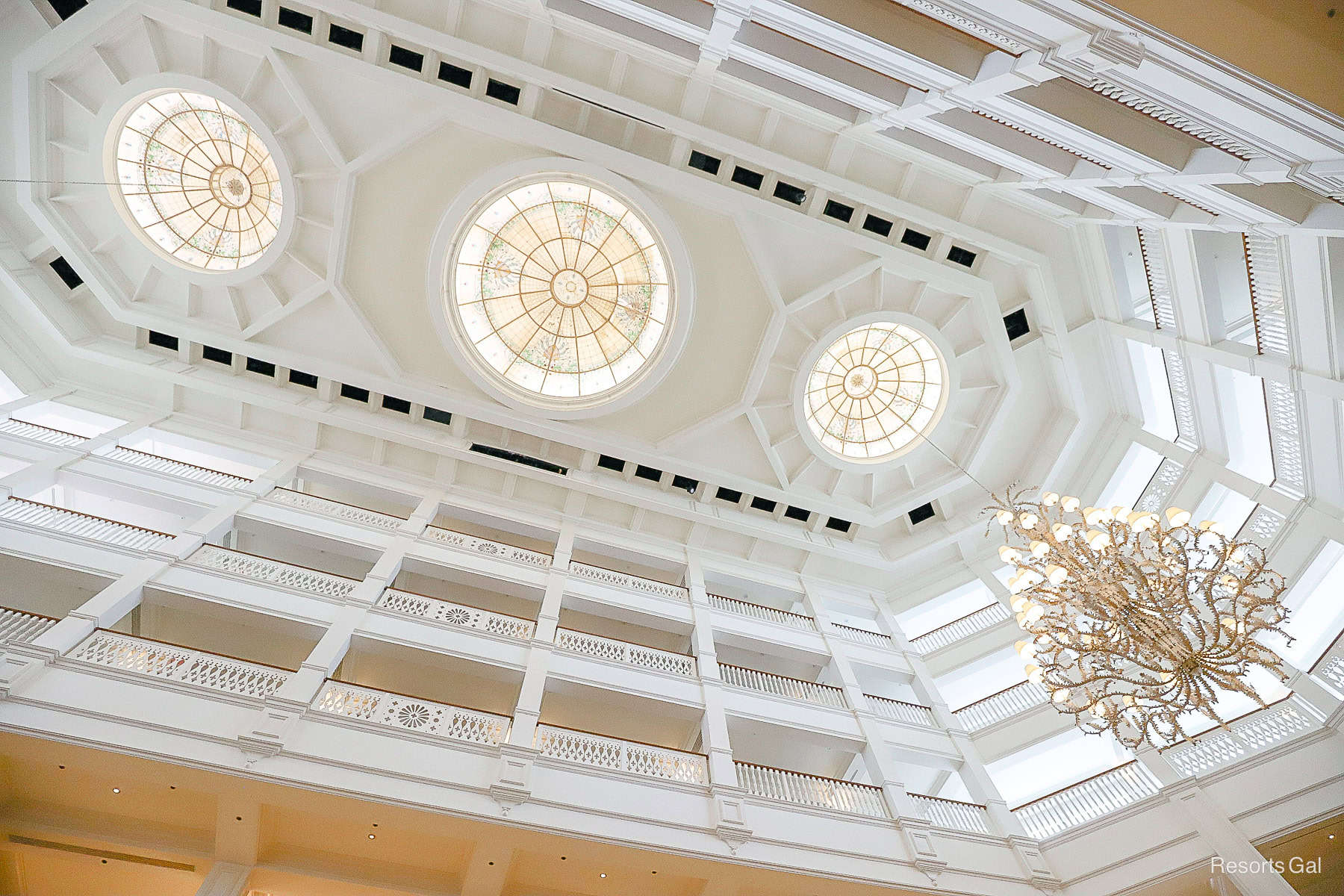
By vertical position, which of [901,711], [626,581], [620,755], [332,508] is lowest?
[620,755]

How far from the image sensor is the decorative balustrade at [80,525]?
35.5 feet

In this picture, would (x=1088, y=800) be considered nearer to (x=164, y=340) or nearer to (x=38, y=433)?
(x=38, y=433)

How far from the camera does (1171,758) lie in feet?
34.8

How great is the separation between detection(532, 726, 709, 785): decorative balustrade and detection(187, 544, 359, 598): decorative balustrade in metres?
4.59

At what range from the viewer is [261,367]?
15195mm

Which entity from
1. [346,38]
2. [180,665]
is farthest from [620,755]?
[346,38]

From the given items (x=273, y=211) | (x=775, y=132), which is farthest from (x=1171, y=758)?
(x=273, y=211)

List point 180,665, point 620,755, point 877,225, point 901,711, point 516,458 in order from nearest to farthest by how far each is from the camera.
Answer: point 180,665 → point 620,755 → point 901,711 → point 877,225 → point 516,458

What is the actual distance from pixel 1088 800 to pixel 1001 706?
2561 mm

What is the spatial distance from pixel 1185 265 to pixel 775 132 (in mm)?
6989

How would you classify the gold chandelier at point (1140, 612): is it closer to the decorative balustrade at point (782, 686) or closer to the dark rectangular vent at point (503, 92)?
the decorative balustrade at point (782, 686)

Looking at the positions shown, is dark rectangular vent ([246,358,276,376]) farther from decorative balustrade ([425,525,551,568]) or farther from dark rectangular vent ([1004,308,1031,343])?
dark rectangular vent ([1004,308,1031,343])

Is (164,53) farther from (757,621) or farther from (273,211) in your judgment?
(757,621)

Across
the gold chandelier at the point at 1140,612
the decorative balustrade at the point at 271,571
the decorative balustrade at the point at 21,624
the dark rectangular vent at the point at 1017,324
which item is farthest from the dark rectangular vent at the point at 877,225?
the decorative balustrade at the point at 21,624
